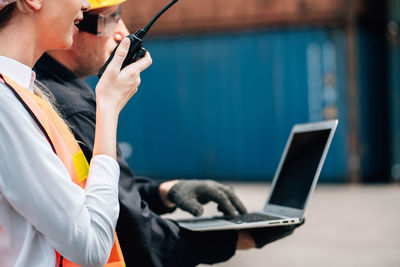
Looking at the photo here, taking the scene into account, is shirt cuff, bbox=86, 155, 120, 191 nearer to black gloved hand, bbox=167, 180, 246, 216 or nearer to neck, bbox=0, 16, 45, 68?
neck, bbox=0, 16, 45, 68

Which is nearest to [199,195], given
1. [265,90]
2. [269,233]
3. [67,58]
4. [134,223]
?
[269,233]

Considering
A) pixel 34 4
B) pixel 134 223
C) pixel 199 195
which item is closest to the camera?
pixel 34 4

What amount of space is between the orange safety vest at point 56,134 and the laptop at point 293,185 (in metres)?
0.61

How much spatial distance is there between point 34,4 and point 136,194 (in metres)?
0.76

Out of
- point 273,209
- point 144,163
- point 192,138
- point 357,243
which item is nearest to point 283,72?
point 192,138

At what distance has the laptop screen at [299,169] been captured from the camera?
5.90 feet

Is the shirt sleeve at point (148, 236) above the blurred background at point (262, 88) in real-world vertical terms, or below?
above

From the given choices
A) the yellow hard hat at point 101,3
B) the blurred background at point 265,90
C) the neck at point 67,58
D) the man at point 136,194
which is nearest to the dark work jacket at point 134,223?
the man at point 136,194

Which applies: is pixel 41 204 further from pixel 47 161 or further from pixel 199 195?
pixel 199 195

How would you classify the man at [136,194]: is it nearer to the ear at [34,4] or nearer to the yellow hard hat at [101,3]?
the yellow hard hat at [101,3]

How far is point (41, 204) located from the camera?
3.31 feet

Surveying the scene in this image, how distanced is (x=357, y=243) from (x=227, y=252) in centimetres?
380

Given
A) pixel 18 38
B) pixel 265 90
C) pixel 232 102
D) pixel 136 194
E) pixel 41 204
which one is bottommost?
pixel 232 102

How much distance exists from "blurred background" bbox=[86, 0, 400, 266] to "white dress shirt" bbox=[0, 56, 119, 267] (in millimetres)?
8390
